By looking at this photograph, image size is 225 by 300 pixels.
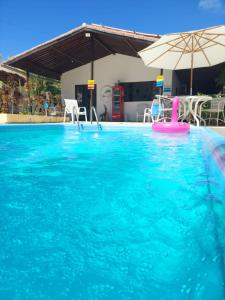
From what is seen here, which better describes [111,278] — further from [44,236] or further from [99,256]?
[44,236]

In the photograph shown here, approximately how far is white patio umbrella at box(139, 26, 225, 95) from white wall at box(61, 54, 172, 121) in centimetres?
400

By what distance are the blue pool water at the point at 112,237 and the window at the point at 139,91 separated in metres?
11.3

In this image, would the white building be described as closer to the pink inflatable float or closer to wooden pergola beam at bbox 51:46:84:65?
wooden pergola beam at bbox 51:46:84:65

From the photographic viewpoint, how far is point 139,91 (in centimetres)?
1336

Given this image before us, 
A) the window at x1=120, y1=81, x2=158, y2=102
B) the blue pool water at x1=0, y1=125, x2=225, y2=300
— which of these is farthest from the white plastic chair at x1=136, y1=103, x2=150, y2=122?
the blue pool water at x1=0, y1=125, x2=225, y2=300

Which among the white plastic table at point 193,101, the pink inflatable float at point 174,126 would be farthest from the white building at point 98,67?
the pink inflatable float at point 174,126

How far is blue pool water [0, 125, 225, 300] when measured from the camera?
805 millimetres

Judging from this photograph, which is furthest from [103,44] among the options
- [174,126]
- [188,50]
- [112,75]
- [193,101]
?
[174,126]

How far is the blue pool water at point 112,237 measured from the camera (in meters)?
0.80

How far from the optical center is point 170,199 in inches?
65.6

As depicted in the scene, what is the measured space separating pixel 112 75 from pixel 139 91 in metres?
1.76

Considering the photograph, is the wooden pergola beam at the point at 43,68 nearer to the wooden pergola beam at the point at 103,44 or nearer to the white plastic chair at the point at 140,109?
the wooden pergola beam at the point at 103,44

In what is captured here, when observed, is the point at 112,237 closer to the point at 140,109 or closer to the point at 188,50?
the point at 188,50

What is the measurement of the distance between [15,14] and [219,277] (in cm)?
2613
